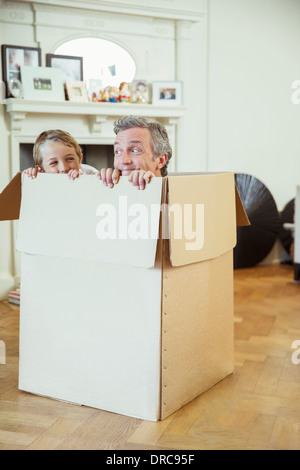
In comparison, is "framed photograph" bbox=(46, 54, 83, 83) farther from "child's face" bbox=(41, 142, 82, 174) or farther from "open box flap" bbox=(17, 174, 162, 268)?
"open box flap" bbox=(17, 174, 162, 268)

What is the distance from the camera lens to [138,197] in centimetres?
196

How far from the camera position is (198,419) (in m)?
2.07

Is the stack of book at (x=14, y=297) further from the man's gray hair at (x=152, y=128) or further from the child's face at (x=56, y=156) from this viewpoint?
the man's gray hair at (x=152, y=128)

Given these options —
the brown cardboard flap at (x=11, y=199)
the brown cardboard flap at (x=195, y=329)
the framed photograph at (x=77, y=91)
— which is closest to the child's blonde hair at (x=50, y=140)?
the brown cardboard flap at (x=11, y=199)

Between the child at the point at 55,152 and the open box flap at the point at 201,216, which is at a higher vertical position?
the child at the point at 55,152

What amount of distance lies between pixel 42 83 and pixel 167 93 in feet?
3.62

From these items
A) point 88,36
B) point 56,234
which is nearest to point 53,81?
point 88,36

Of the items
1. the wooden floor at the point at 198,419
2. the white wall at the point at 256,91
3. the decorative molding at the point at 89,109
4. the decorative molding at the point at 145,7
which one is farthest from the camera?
the white wall at the point at 256,91

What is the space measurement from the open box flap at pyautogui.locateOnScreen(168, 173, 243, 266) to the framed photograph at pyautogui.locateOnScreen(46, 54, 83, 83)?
96.2 inches

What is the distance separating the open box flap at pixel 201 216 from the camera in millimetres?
1975

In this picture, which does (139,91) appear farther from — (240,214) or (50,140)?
(240,214)

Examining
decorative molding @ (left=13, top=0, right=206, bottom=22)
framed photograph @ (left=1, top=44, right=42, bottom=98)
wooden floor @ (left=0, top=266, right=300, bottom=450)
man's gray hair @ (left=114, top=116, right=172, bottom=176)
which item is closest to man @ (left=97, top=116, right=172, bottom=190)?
man's gray hair @ (left=114, top=116, right=172, bottom=176)

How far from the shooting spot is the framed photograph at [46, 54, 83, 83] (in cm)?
434

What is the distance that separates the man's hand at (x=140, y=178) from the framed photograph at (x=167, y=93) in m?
2.98
